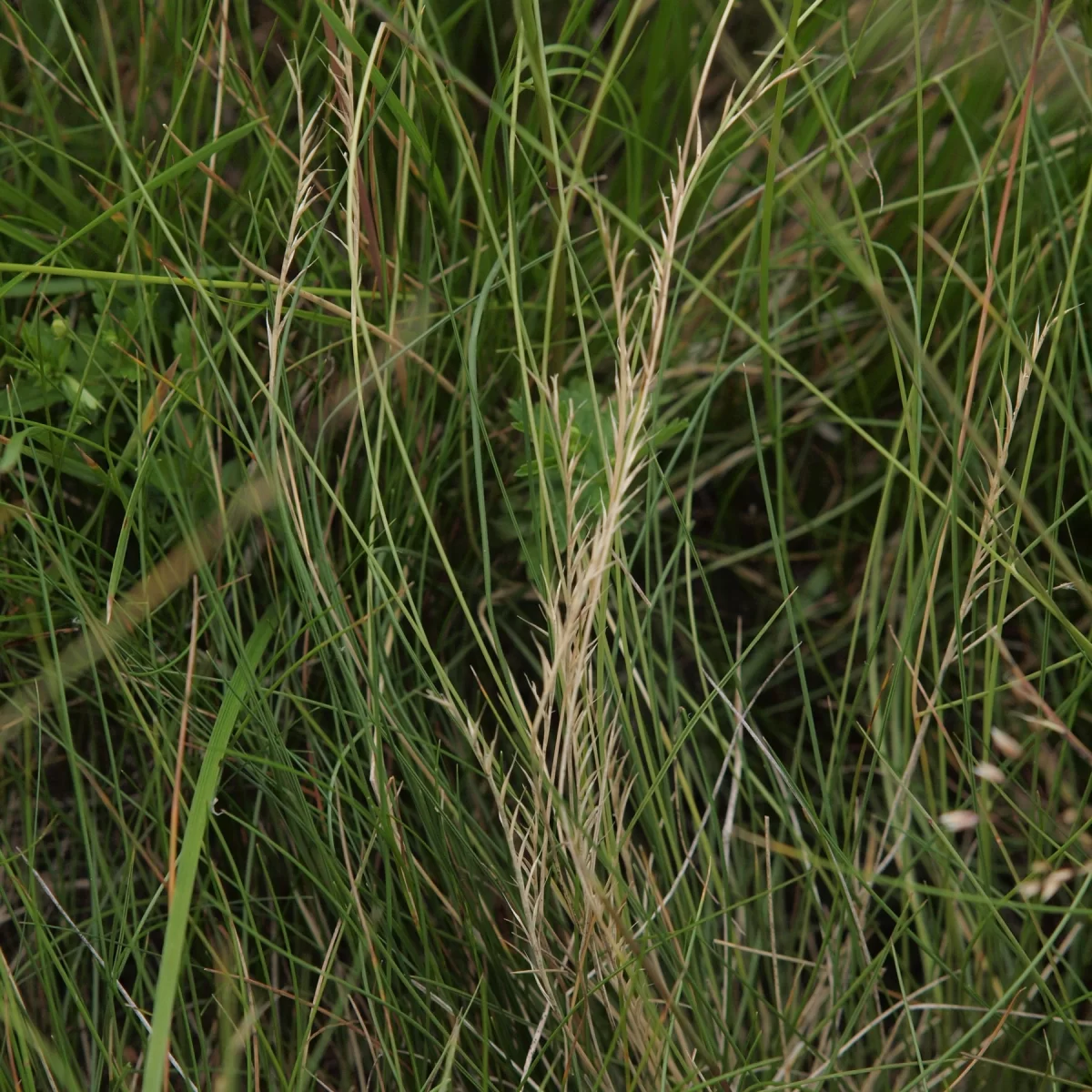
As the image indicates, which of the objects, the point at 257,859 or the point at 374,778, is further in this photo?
the point at 257,859

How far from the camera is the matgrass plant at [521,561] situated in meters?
0.84

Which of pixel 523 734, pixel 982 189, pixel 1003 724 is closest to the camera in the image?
pixel 523 734

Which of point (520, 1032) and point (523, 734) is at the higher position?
point (523, 734)

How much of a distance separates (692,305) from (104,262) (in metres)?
0.62

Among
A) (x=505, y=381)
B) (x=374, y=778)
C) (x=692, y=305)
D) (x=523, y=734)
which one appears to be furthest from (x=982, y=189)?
(x=374, y=778)

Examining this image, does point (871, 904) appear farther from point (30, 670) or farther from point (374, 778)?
point (30, 670)

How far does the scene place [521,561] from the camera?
109 centimetres

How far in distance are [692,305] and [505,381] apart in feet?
0.74

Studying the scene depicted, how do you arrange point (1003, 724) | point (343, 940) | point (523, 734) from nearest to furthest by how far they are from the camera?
point (523, 734) → point (343, 940) → point (1003, 724)

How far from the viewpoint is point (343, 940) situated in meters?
0.98

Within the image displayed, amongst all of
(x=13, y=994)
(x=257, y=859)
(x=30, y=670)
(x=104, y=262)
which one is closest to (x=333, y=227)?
(x=104, y=262)

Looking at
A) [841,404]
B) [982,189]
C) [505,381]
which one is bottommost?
[841,404]

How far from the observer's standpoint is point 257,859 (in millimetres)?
1031

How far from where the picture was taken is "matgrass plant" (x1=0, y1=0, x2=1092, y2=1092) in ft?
2.76
